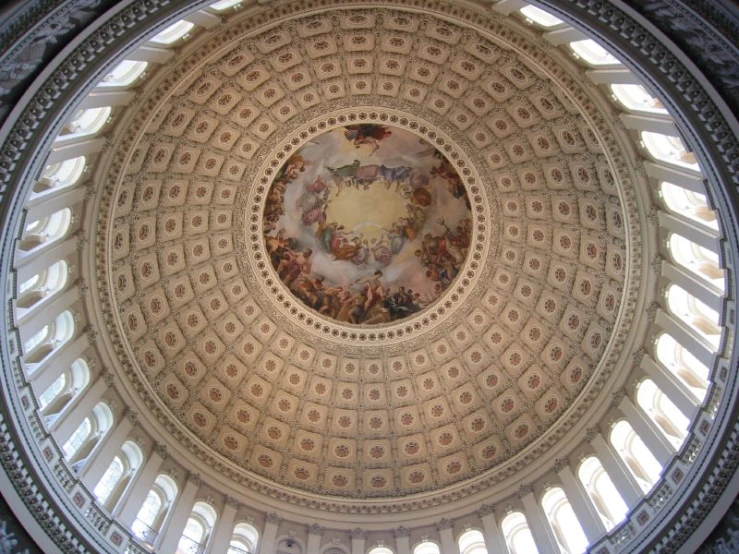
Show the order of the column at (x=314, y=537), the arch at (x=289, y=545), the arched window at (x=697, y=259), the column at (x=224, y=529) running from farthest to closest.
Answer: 1. the column at (x=314, y=537)
2. the arch at (x=289, y=545)
3. the column at (x=224, y=529)
4. the arched window at (x=697, y=259)

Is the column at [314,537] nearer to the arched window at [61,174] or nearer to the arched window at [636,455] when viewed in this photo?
the arched window at [636,455]

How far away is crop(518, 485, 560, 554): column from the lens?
22.5 m

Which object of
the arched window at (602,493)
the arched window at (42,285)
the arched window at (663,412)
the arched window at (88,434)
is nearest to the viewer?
the arched window at (42,285)

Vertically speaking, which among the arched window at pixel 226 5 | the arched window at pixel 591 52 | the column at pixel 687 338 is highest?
the arched window at pixel 226 5

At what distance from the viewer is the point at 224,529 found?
2428 centimetres

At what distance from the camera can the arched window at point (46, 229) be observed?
772 inches

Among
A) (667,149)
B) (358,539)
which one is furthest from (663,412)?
(358,539)

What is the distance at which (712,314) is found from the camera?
20516 mm

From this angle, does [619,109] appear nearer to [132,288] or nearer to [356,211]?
[356,211]

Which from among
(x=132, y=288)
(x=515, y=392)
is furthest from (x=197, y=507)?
(x=515, y=392)

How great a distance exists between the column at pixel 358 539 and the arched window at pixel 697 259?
14461 mm

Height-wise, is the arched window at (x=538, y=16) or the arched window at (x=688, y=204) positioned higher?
the arched window at (x=538, y=16)

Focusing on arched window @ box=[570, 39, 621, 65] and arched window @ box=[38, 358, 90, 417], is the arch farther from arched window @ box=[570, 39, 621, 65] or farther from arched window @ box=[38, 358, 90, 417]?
arched window @ box=[570, 39, 621, 65]

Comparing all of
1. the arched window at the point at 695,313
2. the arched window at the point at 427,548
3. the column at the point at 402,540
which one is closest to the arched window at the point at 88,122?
the column at the point at 402,540
